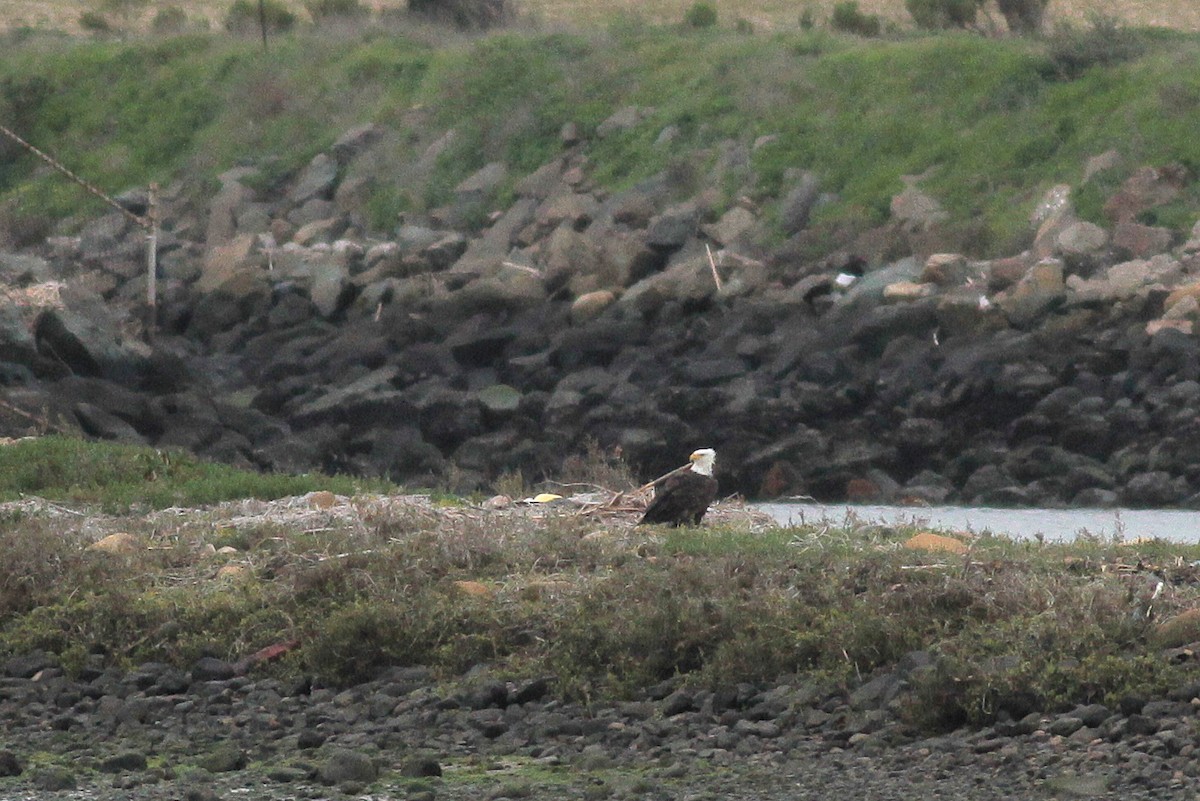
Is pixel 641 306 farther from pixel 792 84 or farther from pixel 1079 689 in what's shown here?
pixel 1079 689

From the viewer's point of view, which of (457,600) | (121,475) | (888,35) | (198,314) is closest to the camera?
(457,600)

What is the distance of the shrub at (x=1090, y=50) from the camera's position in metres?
32.8

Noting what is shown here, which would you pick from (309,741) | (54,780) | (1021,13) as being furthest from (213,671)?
(1021,13)

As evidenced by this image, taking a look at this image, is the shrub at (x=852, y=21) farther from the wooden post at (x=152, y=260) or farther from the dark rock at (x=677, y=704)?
the dark rock at (x=677, y=704)

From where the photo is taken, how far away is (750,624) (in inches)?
383

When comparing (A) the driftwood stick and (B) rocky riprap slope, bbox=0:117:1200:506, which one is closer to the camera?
(B) rocky riprap slope, bbox=0:117:1200:506

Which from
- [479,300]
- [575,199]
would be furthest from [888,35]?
[479,300]

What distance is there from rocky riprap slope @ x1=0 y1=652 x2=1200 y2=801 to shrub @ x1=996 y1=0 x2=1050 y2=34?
34.4 metres

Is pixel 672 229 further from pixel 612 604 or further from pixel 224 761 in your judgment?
pixel 224 761

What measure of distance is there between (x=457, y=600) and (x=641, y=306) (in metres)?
17.6

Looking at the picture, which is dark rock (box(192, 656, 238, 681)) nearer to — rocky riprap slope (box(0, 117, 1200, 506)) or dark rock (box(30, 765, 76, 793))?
dark rock (box(30, 765, 76, 793))

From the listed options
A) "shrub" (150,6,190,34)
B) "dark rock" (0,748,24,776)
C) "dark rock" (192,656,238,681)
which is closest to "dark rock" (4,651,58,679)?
"dark rock" (192,656,238,681)


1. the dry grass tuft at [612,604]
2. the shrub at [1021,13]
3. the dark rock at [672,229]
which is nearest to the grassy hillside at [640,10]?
the shrub at [1021,13]

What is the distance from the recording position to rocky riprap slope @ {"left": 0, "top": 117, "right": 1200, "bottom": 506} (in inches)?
879
